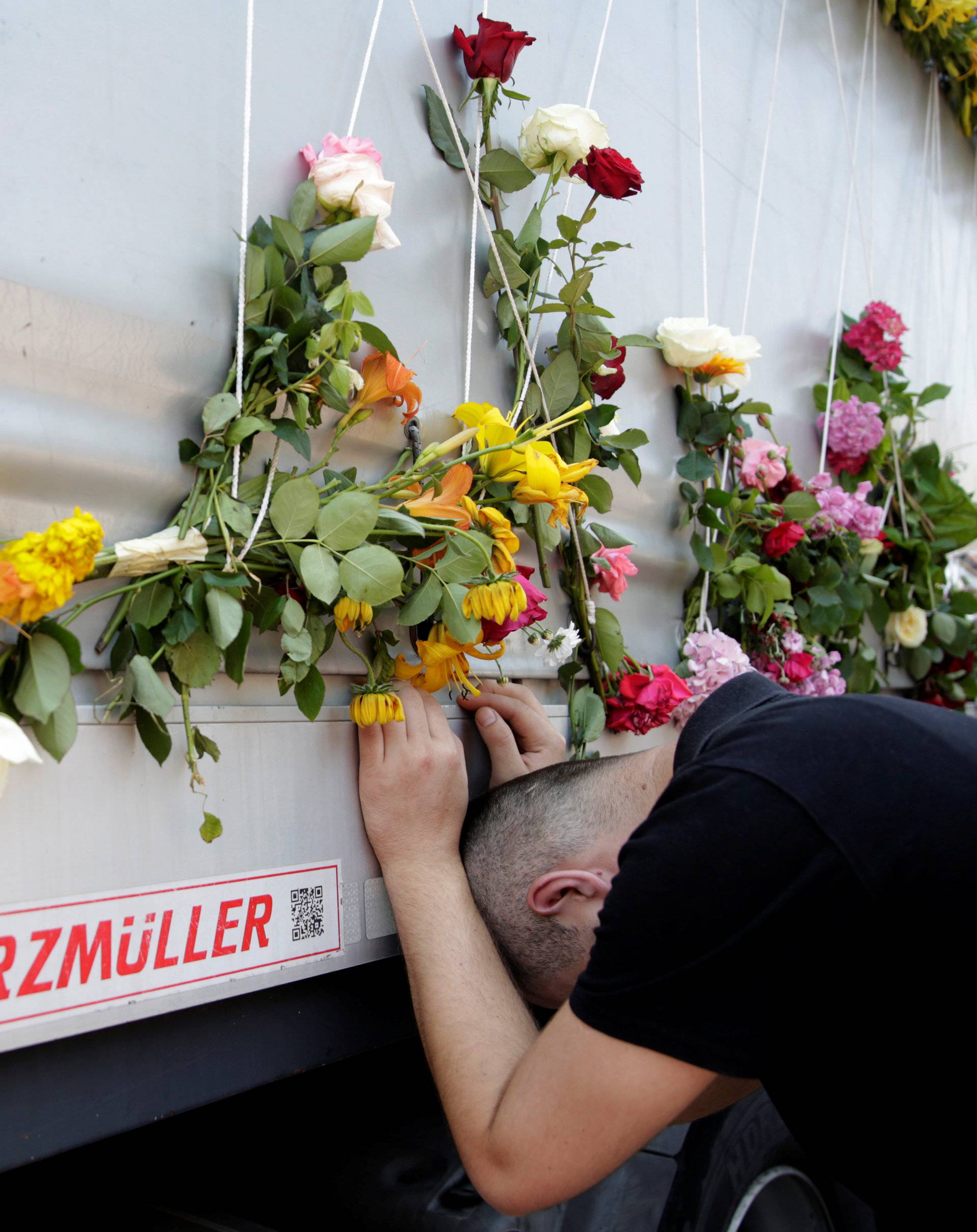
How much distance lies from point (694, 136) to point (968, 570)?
177 cm

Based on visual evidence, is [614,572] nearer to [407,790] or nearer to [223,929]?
[407,790]

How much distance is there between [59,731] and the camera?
0.91 metres

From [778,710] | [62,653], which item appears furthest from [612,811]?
[62,653]

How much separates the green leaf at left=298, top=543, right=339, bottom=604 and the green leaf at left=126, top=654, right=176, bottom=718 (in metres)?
0.18

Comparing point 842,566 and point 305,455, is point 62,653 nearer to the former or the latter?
point 305,455

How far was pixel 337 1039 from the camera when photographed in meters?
1.22

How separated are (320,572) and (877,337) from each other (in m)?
1.80

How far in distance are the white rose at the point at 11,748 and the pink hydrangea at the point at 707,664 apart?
45.4 inches

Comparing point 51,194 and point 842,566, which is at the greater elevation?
point 51,194

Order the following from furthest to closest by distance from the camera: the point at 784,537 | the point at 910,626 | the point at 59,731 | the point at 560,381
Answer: the point at 910,626, the point at 784,537, the point at 560,381, the point at 59,731

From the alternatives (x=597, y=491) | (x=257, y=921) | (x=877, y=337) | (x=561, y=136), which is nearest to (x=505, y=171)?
(x=561, y=136)

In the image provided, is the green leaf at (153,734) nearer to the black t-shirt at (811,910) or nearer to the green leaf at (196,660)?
the green leaf at (196,660)

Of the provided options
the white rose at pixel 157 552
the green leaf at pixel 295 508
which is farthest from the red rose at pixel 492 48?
the white rose at pixel 157 552

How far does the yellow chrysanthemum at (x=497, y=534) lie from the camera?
1.22 metres
